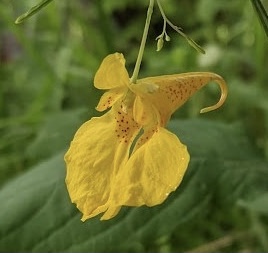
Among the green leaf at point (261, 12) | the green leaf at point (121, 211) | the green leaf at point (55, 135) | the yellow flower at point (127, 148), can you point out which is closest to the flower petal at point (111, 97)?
the yellow flower at point (127, 148)

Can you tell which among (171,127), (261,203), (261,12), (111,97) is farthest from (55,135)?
(261,12)

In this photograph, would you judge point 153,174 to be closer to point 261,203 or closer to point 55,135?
point 261,203

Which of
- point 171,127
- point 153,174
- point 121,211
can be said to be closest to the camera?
point 153,174

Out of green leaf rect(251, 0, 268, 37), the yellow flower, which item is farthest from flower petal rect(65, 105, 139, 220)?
green leaf rect(251, 0, 268, 37)

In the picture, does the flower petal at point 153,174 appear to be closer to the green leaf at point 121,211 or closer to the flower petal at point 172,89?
the flower petal at point 172,89

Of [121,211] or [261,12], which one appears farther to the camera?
[121,211]

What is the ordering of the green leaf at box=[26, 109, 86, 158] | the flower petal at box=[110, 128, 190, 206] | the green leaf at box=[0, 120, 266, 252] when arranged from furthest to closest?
the green leaf at box=[26, 109, 86, 158], the green leaf at box=[0, 120, 266, 252], the flower petal at box=[110, 128, 190, 206]

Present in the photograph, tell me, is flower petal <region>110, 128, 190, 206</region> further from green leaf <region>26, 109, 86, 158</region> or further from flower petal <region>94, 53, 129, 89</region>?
green leaf <region>26, 109, 86, 158</region>
